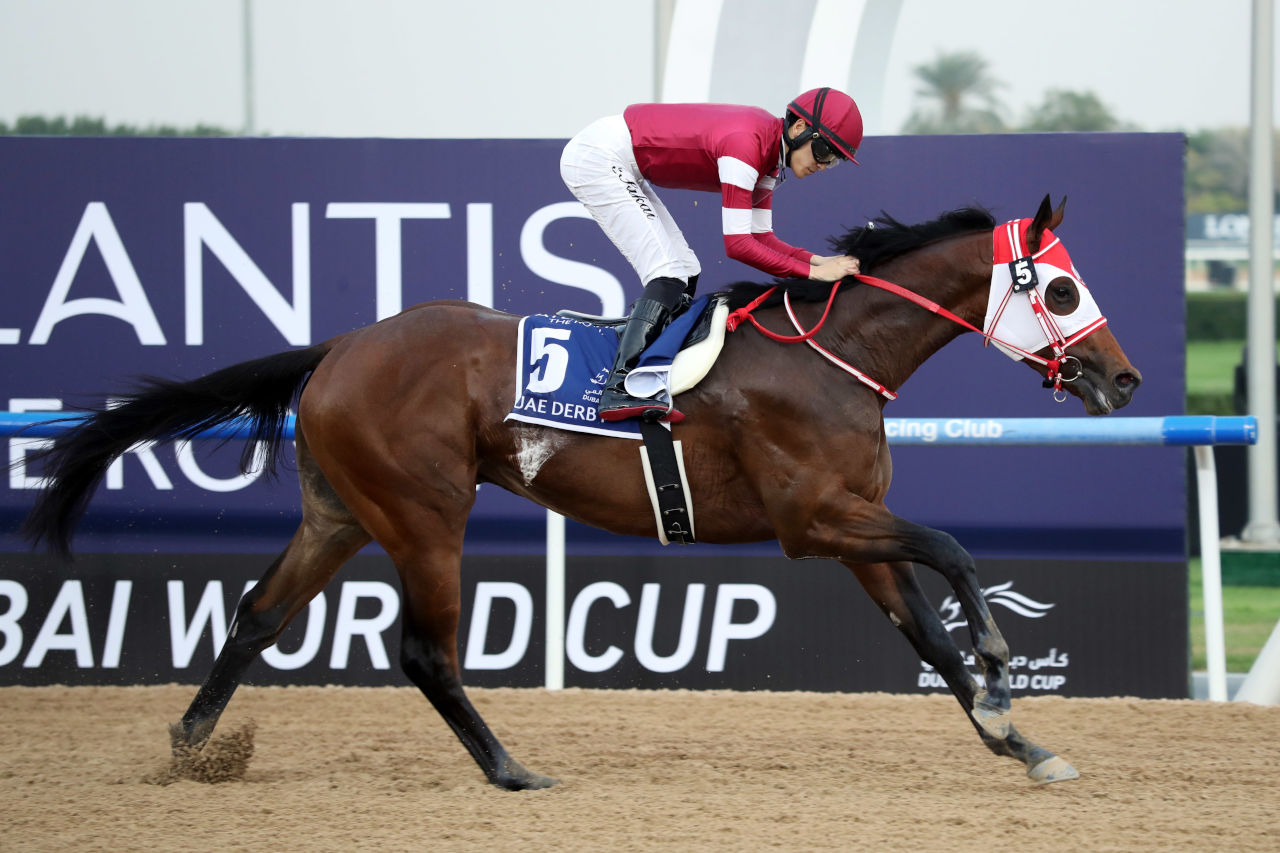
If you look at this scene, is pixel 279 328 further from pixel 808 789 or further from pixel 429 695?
pixel 808 789

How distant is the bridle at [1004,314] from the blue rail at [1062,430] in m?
0.97

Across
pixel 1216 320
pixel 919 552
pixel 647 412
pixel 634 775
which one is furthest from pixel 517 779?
pixel 1216 320

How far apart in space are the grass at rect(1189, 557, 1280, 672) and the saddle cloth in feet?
11.9

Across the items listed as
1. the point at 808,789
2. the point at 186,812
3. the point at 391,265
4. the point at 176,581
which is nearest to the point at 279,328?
the point at 391,265

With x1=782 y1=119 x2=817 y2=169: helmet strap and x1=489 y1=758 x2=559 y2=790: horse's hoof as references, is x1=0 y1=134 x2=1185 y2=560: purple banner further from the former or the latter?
x1=489 y1=758 x2=559 y2=790: horse's hoof

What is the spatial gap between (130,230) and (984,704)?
393cm

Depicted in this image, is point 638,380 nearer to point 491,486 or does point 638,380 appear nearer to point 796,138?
point 796,138

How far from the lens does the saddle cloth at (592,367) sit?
4.16 m

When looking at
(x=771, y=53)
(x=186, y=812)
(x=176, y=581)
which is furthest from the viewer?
(x=771, y=53)

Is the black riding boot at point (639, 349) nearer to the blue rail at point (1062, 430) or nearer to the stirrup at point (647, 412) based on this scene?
the stirrup at point (647, 412)

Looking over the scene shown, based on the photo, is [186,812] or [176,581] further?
[176,581]

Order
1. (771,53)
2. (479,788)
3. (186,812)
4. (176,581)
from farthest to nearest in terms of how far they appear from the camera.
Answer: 1. (771,53)
2. (176,581)
3. (479,788)
4. (186,812)

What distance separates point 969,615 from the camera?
3.92 meters

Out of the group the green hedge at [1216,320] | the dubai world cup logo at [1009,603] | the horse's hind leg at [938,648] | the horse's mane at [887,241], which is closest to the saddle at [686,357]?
the horse's mane at [887,241]
